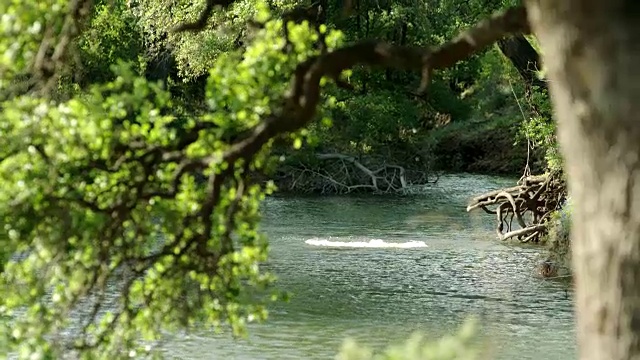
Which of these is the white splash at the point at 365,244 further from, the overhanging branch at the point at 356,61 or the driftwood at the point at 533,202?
the overhanging branch at the point at 356,61

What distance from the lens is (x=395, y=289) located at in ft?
57.8

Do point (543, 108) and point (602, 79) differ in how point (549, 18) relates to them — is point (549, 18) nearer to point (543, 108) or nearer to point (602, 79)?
point (602, 79)

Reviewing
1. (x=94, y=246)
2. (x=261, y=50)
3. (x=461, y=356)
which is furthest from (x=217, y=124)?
(x=461, y=356)

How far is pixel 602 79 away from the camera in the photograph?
348 centimetres

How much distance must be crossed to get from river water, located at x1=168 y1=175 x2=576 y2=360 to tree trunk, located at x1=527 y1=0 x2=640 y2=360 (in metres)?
5.07

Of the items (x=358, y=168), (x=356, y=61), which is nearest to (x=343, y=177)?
(x=358, y=168)

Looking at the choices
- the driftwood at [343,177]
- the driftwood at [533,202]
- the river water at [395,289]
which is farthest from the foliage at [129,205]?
the driftwood at [343,177]

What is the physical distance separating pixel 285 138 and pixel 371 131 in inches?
1124

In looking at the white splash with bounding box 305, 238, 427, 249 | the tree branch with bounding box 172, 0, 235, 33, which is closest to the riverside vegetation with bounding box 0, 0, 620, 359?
the tree branch with bounding box 172, 0, 235, 33

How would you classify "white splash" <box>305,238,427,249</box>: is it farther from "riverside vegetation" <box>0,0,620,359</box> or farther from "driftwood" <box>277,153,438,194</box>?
"riverside vegetation" <box>0,0,620,359</box>

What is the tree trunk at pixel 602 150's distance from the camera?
11.3 ft

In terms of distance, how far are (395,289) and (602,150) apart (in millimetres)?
14177

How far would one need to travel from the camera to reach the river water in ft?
44.7

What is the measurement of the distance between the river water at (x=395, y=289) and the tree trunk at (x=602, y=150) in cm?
507
